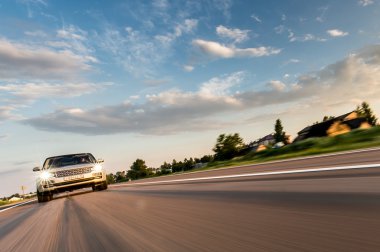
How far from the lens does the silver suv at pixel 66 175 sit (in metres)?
12.5

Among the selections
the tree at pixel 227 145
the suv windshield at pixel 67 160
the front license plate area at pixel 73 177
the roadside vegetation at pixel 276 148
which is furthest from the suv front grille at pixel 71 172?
the tree at pixel 227 145

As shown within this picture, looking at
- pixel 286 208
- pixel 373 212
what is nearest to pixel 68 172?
pixel 286 208

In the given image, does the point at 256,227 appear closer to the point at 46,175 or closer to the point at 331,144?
the point at 46,175

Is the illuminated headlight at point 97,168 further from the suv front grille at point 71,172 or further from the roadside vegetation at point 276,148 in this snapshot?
the roadside vegetation at point 276,148

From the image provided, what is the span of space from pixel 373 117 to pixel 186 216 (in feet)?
403

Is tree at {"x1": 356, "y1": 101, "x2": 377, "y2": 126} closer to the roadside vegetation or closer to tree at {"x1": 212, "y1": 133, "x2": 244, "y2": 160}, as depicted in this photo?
the roadside vegetation

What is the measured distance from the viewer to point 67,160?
13992 millimetres

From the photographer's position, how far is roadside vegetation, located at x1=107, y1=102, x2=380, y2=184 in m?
13.1

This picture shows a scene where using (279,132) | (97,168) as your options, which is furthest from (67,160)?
(279,132)

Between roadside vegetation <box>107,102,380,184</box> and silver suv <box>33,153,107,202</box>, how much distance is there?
6.64 metres

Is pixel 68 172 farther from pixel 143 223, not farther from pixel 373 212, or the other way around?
pixel 373 212

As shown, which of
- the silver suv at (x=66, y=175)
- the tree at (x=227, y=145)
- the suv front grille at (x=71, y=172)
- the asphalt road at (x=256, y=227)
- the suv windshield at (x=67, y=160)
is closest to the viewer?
the asphalt road at (x=256, y=227)

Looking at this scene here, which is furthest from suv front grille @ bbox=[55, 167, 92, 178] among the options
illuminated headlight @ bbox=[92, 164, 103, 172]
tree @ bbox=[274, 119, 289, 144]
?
tree @ bbox=[274, 119, 289, 144]

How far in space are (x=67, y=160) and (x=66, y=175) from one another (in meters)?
1.46
